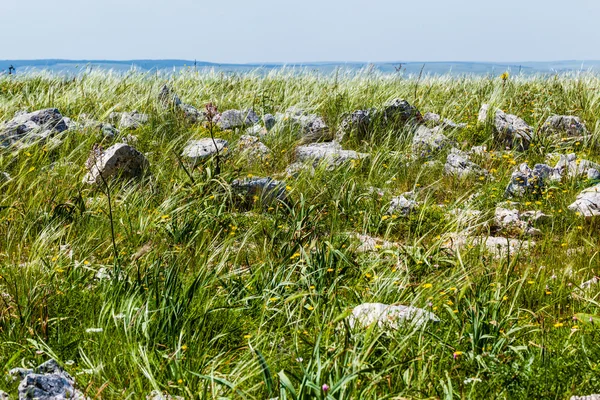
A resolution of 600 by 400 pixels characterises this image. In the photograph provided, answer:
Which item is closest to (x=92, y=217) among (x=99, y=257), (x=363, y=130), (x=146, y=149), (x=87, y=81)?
(x=99, y=257)

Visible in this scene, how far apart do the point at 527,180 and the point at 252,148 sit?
2.46 meters

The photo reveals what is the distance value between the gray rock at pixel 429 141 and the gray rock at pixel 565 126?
1.29 meters

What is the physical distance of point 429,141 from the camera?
652 cm

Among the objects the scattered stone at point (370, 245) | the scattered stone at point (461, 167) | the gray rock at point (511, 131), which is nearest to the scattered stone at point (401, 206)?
the scattered stone at point (370, 245)

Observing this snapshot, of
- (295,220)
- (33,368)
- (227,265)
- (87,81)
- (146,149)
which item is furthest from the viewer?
(87,81)

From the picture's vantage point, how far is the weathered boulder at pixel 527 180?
5.36 metres

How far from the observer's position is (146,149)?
634cm

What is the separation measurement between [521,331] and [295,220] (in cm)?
156

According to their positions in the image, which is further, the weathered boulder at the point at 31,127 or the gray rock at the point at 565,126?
the gray rock at the point at 565,126

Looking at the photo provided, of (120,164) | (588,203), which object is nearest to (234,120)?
(120,164)

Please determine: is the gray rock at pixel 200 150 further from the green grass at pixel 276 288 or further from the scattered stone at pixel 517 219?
the scattered stone at pixel 517 219

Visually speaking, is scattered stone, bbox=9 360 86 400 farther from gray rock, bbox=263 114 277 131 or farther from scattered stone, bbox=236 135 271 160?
gray rock, bbox=263 114 277 131

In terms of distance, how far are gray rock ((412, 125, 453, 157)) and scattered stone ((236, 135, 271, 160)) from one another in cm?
151

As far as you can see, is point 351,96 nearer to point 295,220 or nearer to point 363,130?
point 363,130
